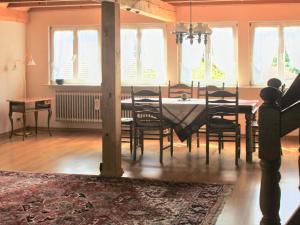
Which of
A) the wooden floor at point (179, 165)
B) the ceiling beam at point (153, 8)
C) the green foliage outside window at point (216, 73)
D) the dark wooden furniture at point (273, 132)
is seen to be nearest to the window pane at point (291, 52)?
the green foliage outside window at point (216, 73)

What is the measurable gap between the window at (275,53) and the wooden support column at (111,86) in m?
3.69

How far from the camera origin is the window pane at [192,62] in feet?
27.6

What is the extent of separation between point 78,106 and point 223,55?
2.96 m

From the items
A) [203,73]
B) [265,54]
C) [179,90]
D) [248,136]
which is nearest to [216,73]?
[203,73]

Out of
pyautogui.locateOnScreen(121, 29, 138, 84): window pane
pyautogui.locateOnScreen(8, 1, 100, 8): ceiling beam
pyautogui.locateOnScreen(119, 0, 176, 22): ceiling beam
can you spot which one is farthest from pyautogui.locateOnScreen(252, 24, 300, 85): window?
pyautogui.locateOnScreen(8, 1, 100, 8): ceiling beam

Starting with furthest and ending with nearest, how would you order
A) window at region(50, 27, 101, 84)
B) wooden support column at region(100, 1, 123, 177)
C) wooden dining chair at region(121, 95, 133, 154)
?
window at region(50, 27, 101, 84) < wooden dining chair at region(121, 95, 133, 154) < wooden support column at region(100, 1, 123, 177)

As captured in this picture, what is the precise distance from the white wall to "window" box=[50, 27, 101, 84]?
1.99 feet

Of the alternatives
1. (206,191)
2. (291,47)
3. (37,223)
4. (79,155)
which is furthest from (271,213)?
(291,47)

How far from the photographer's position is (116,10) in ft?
16.9

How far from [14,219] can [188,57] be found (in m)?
5.35

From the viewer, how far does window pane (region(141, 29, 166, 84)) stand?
855cm

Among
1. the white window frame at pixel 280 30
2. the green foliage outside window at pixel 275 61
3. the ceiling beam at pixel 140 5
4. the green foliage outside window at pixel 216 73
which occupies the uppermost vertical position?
the ceiling beam at pixel 140 5

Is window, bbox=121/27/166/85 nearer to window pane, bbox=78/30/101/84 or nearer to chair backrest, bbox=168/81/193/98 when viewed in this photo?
chair backrest, bbox=168/81/193/98

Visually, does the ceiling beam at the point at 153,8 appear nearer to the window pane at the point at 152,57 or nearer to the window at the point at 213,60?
the window pane at the point at 152,57
